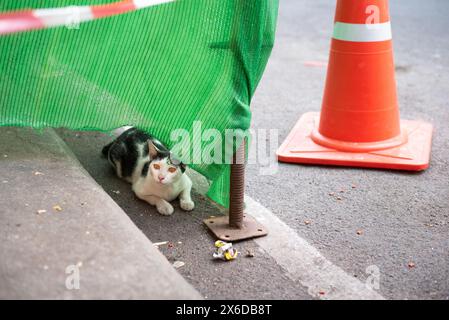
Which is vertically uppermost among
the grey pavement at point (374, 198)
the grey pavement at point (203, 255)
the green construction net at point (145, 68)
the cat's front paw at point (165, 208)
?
the green construction net at point (145, 68)

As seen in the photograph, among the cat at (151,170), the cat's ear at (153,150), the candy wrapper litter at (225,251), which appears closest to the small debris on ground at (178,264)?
the candy wrapper litter at (225,251)

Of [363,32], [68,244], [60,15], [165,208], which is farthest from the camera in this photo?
[363,32]

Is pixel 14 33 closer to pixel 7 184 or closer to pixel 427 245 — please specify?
pixel 7 184

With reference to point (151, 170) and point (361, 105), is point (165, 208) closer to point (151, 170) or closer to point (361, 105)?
point (151, 170)

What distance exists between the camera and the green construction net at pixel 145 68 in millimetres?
2602

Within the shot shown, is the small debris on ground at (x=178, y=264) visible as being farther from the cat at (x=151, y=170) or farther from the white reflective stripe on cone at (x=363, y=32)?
the white reflective stripe on cone at (x=363, y=32)

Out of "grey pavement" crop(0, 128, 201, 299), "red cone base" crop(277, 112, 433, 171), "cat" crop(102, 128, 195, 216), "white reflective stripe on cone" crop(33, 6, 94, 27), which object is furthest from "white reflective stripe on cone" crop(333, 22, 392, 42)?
"grey pavement" crop(0, 128, 201, 299)

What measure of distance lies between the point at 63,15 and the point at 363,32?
211 centimetres

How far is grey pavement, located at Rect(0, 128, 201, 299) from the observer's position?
2.02 m

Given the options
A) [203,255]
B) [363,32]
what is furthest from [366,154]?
[203,255]

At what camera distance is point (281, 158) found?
396cm

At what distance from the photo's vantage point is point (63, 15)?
255 cm

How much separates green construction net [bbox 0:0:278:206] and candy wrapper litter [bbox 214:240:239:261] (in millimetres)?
557

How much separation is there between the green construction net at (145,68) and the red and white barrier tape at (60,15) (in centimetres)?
3
